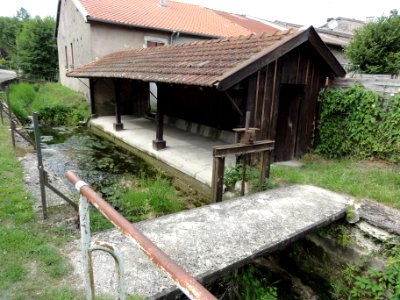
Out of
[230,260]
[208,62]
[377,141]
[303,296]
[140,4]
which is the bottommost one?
[303,296]

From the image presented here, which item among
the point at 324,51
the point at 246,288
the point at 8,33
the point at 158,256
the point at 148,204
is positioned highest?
the point at 8,33

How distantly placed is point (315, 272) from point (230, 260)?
6.39 feet

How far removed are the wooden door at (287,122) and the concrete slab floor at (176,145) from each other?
48.0 inches

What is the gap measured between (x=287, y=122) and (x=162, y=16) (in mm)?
12534

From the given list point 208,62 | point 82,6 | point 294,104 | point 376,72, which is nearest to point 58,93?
point 82,6

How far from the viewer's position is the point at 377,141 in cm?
584

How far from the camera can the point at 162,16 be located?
16281 mm

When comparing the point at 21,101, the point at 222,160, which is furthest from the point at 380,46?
the point at 21,101

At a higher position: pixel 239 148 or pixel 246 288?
pixel 239 148

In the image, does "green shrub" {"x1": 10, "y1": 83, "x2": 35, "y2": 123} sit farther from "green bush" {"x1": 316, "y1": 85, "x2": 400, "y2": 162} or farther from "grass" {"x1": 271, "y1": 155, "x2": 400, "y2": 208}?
"green bush" {"x1": 316, "y1": 85, "x2": 400, "y2": 162}

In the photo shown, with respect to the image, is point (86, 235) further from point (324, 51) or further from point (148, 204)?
point (324, 51)

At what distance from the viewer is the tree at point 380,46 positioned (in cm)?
961

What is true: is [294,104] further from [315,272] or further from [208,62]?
[315,272]

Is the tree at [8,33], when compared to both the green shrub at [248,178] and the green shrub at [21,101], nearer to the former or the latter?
the green shrub at [21,101]
